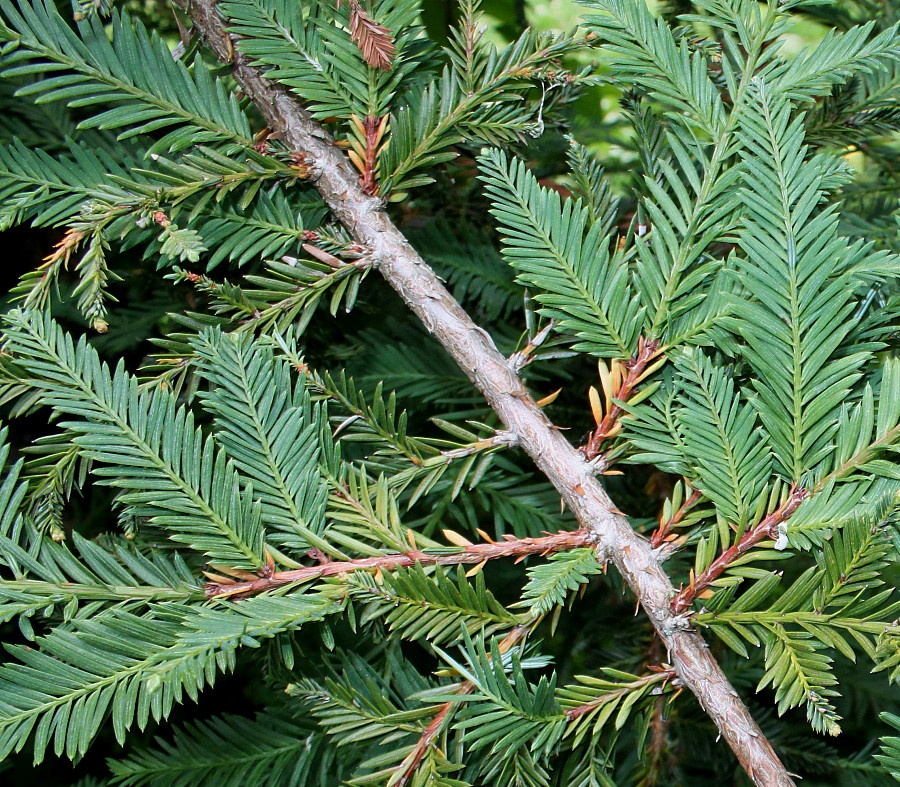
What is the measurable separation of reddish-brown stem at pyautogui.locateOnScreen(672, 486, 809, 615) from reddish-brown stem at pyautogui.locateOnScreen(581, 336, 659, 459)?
11cm

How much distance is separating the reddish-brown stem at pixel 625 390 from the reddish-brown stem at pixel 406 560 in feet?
0.21

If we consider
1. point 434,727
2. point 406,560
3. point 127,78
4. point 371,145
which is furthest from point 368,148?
point 434,727

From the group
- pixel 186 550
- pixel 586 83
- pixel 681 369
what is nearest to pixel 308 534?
pixel 186 550

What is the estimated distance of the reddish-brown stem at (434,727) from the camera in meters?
0.45

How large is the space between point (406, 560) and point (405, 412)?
4.2 inches

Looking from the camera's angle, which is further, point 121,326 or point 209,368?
point 121,326

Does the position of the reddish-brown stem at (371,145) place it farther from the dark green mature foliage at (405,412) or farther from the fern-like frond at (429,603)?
the fern-like frond at (429,603)

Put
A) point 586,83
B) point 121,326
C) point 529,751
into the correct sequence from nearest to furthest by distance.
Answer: point 529,751 → point 586,83 → point 121,326

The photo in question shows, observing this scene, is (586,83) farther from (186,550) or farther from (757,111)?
(186,550)

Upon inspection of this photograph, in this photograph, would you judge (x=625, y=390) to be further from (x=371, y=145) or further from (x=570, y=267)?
(x=371, y=145)

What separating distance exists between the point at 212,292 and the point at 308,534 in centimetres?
18

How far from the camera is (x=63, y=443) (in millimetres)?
505

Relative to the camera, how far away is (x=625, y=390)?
512 millimetres

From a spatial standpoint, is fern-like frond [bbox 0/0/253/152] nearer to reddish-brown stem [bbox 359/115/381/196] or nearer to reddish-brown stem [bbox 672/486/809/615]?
reddish-brown stem [bbox 359/115/381/196]
